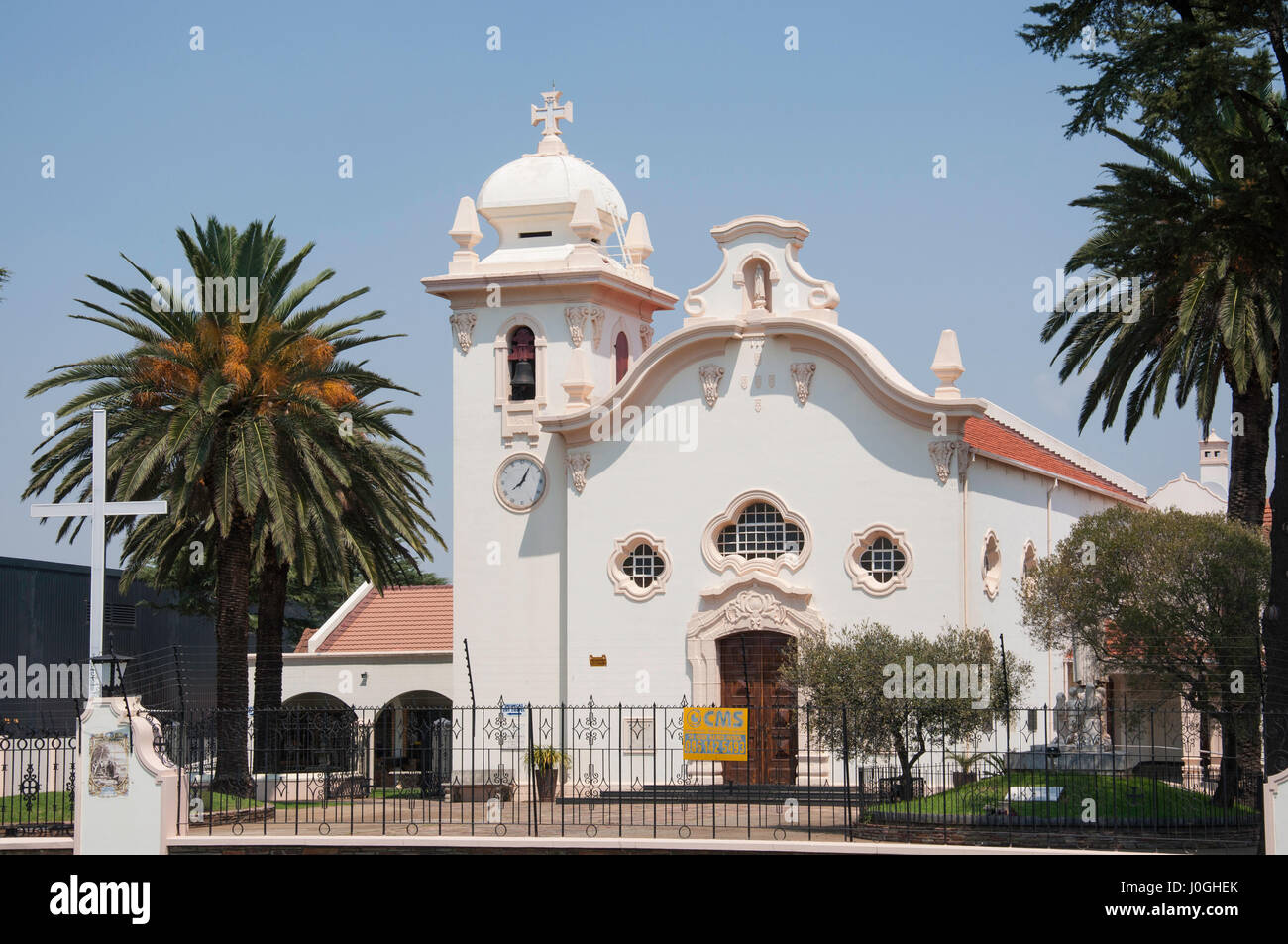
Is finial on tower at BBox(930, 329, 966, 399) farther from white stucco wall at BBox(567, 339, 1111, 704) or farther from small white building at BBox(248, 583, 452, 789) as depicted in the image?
small white building at BBox(248, 583, 452, 789)

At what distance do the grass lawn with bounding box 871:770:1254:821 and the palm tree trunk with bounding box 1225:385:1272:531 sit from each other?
680cm

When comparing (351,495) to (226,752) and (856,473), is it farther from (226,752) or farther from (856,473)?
(856,473)

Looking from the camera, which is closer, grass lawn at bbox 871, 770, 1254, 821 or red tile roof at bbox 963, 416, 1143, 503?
grass lawn at bbox 871, 770, 1254, 821

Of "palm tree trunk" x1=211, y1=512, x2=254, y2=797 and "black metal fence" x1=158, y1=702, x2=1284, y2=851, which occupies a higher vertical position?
"palm tree trunk" x1=211, y1=512, x2=254, y2=797

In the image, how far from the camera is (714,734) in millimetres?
25953

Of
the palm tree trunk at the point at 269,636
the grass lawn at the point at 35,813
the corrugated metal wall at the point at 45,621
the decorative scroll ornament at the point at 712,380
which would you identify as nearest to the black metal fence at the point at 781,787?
the palm tree trunk at the point at 269,636

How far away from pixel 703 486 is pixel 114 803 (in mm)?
14030

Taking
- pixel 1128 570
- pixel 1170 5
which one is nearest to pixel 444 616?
pixel 1128 570

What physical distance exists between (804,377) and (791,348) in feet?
2.11

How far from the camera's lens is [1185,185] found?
28.6 m

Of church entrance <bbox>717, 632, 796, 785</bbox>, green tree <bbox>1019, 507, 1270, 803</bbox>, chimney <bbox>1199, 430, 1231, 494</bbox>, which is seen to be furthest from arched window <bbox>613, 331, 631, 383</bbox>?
chimney <bbox>1199, 430, 1231, 494</bbox>

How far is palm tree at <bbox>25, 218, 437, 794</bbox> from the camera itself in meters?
30.2

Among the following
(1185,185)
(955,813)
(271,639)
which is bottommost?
(955,813)

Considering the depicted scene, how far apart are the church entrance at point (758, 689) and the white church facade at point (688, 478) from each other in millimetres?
57
